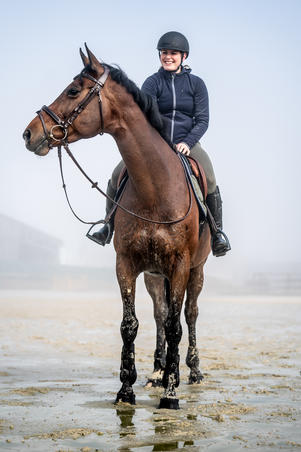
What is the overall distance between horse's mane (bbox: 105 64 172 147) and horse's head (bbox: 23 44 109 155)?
0.48ft

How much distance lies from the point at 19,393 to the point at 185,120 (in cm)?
364

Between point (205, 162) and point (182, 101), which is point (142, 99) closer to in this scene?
point (182, 101)

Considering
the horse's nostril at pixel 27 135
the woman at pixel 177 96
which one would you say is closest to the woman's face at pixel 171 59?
the woman at pixel 177 96

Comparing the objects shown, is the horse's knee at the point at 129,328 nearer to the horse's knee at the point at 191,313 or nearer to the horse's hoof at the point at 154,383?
the horse's hoof at the point at 154,383

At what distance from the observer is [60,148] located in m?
6.56

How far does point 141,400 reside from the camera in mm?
7191

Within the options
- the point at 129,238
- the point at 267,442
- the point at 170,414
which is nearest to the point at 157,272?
the point at 129,238

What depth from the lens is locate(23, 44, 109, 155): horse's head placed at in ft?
20.8

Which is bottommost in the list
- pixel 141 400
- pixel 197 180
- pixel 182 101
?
pixel 141 400

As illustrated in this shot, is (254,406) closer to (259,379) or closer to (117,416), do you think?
(117,416)

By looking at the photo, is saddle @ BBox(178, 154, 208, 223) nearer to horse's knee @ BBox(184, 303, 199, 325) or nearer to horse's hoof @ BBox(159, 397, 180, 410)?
horse's knee @ BBox(184, 303, 199, 325)

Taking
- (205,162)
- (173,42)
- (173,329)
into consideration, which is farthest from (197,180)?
(173,329)

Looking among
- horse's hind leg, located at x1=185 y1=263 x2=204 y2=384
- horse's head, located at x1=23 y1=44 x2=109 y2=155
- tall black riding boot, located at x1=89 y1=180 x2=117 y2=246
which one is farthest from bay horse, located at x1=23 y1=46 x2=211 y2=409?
horse's hind leg, located at x1=185 y1=263 x2=204 y2=384

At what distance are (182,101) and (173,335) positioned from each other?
2.73 m
